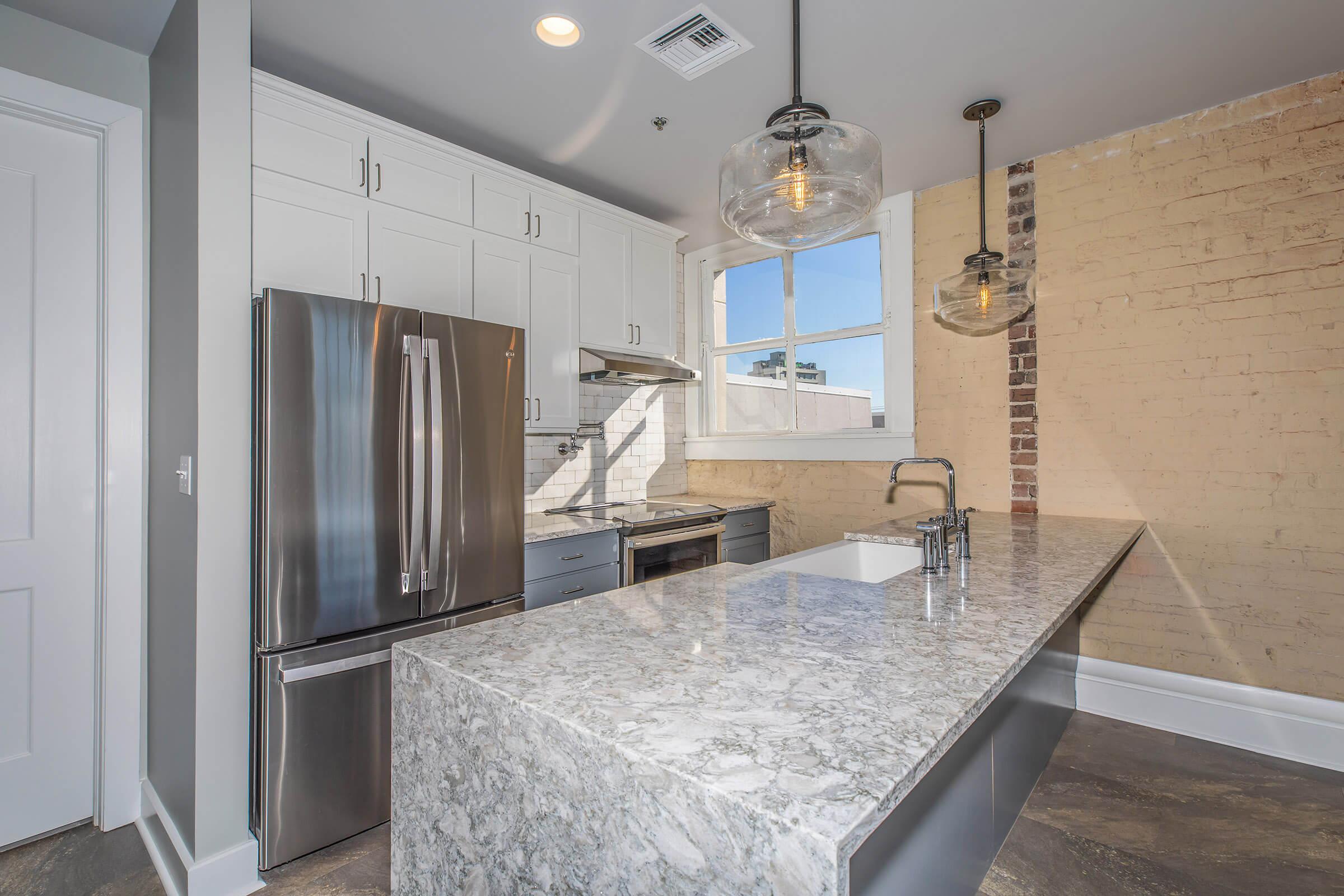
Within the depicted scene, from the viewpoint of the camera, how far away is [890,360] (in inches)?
140

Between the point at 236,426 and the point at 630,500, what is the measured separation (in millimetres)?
2455

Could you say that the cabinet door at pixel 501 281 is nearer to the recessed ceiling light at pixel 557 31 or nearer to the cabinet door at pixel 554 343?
the cabinet door at pixel 554 343

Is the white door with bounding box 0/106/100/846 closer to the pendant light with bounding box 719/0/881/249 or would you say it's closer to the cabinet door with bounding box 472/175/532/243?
the cabinet door with bounding box 472/175/532/243

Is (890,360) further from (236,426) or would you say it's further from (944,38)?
(236,426)

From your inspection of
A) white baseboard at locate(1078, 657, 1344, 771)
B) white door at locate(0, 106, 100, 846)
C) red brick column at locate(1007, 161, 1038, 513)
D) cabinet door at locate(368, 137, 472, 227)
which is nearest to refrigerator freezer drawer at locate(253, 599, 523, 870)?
white door at locate(0, 106, 100, 846)

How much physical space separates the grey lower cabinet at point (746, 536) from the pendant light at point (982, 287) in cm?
159

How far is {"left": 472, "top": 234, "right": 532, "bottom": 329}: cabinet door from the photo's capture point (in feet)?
9.55

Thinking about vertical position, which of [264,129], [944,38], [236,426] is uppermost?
[944,38]

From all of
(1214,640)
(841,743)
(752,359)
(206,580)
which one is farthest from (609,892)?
(752,359)

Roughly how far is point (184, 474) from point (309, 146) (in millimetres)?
1294

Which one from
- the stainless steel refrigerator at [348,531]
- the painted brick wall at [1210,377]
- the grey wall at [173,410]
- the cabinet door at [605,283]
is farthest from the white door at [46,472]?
the painted brick wall at [1210,377]

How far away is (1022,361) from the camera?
3104mm

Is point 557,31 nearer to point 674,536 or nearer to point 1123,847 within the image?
point 674,536

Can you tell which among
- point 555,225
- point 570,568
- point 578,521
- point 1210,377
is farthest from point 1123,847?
point 555,225
